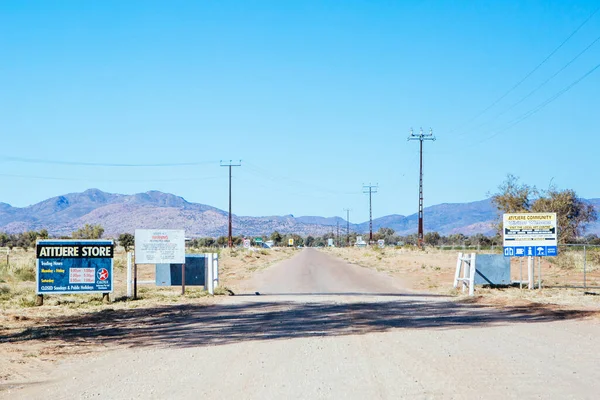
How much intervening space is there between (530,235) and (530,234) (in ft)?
0.12

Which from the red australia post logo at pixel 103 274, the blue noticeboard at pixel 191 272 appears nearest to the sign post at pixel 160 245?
the red australia post logo at pixel 103 274

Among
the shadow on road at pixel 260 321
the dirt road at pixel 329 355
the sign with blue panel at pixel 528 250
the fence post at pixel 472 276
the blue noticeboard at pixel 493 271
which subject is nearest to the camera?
the dirt road at pixel 329 355

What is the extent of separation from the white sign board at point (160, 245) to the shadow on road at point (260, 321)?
3.30 metres

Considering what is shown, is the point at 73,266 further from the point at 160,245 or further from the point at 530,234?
the point at 530,234

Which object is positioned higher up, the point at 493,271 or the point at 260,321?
the point at 493,271

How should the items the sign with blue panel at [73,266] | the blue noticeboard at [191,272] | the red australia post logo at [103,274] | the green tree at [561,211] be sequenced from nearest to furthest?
the sign with blue panel at [73,266]
the red australia post logo at [103,274]
the blue noticeboard at [191,272]
the green tree at [561,211]

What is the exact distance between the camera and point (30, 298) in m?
23.8

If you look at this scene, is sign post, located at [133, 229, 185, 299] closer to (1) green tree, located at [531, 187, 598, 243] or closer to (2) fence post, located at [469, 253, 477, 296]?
(2) fence post, located at [469, 253, 477, 296]

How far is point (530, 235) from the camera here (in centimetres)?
2827

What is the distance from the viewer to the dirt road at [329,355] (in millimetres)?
9414

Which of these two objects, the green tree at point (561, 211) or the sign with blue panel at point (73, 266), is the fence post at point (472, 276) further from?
the green tree at point (561, 211)

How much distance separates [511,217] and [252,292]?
10077mm

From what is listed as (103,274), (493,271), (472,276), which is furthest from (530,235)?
(103,274)

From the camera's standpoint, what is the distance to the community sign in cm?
2814
